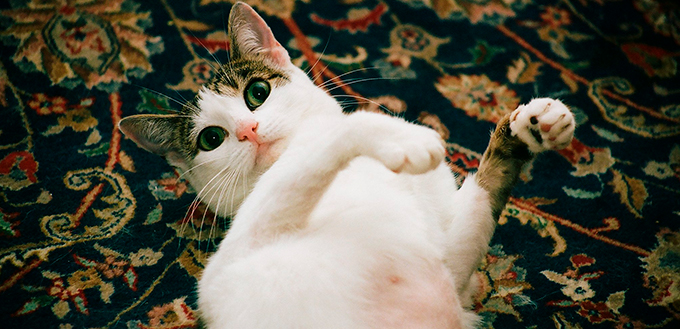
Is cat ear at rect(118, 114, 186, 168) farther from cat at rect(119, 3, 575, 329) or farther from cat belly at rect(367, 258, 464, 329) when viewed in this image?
cat belly at rect(367, 258, 464, 329)

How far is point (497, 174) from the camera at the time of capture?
0.90 metres

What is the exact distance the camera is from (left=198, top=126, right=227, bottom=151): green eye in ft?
3.09

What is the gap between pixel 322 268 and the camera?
2.22ft

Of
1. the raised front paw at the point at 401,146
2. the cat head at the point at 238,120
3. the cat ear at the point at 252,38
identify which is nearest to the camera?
the raised front paw at the point at 401,146

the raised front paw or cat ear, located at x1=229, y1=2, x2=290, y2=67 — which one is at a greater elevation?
the raised front paw

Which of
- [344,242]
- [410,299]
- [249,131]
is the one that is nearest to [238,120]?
[249,131]

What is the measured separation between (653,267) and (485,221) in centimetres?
41

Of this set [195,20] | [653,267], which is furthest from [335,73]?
[653,267]

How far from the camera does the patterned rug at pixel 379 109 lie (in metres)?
0.91

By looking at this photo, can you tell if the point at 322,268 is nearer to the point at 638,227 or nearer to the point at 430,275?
the point at 430,275

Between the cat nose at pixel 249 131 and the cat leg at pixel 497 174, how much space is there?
41cm

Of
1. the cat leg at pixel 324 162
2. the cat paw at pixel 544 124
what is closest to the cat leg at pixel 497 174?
the cat paw at pixel 544 124

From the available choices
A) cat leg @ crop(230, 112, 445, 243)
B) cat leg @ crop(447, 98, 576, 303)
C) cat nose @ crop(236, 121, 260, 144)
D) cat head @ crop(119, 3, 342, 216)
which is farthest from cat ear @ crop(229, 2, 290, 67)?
cat leg @ crop(447, 98, 576, 303)

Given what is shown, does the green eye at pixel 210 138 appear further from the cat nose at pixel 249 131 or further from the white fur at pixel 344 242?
the white fur at pixel 344 242
